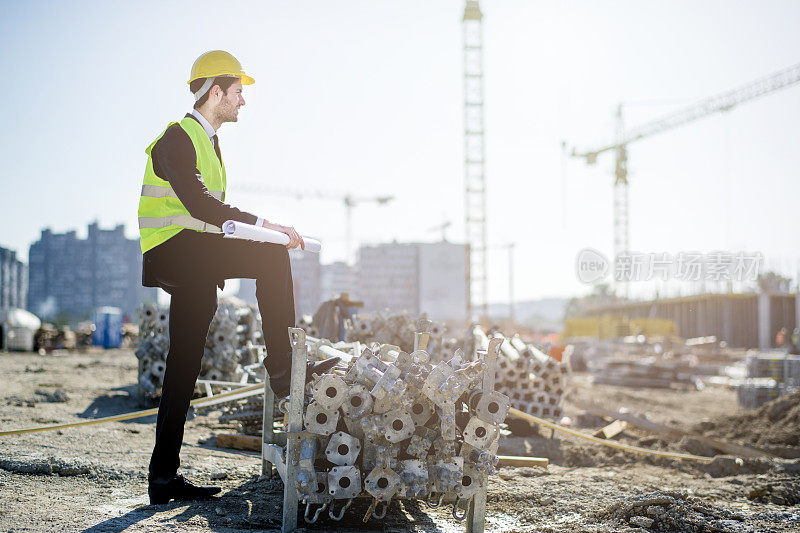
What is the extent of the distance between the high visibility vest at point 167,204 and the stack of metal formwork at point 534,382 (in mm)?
5521

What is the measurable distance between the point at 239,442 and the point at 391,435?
9.88 feet

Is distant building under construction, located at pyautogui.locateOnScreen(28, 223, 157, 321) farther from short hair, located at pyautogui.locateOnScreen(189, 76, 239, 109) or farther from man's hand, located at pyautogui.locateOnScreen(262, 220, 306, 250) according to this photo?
man's hand, located at pyautogui.locateOnScreen(262, 220, 306, 250)

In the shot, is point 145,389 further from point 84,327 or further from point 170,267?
point 84,327

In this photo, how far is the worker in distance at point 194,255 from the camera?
3279 mm

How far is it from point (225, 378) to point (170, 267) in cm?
570

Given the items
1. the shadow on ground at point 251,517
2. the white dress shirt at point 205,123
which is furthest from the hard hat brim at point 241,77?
the shadow on ground at point 251,517

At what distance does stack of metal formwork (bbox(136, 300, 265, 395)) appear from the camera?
863 centimetres

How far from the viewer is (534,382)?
8.19 m

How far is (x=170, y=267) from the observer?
3357 millimetres

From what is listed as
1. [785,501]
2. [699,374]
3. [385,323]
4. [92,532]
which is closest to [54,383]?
[385,323]

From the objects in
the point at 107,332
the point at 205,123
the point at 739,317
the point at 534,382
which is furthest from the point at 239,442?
the point at 739,317

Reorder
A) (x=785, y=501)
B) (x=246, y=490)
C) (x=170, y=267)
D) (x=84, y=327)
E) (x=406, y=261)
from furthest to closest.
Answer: (x=406, y=261) < (x=84, y=327) < (x=785, y=501) < (x=246, y=490) < (x=170, y=267)

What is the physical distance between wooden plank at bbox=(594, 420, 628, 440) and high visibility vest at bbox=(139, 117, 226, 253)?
19.8 feet

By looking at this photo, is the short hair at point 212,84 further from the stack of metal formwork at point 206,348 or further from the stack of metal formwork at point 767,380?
the stack of metal formwork at point 767,380
